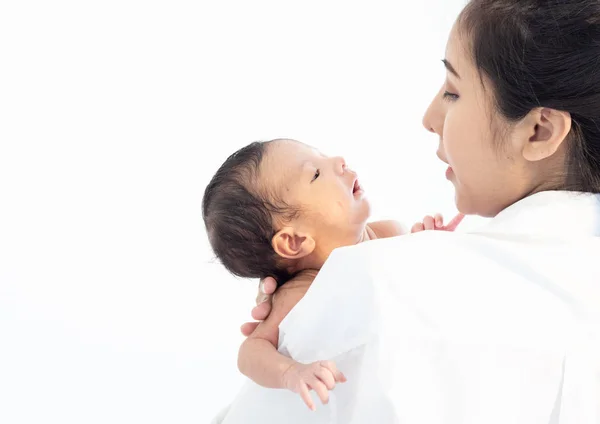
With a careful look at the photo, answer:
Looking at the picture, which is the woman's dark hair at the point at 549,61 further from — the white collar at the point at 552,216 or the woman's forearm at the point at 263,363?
the woman's forearm at the point at 263,363

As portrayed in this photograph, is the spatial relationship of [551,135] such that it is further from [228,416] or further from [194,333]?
[194,333]

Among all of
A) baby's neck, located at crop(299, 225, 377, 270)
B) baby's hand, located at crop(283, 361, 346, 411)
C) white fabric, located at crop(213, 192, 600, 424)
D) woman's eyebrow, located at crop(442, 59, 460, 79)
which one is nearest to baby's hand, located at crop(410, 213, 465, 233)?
baby's neck, located at crop(299, 225, 377, 270)

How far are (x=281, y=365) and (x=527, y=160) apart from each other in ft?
1.49

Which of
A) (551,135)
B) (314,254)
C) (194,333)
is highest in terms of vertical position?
(551,135)

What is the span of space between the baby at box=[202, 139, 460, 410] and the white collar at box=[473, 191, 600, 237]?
0.44m

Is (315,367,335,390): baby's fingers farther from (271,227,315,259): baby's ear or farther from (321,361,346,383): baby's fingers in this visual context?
(271,227,315,259): baby's ear

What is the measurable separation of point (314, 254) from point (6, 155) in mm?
1952

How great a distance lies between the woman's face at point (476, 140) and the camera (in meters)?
1.29

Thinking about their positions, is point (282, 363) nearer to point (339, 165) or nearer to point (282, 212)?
point (282, 212)

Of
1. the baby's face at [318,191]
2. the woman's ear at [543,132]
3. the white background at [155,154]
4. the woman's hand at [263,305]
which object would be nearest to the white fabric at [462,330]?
the woman's ear at [543,132]

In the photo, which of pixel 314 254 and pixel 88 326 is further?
pixel 88 326

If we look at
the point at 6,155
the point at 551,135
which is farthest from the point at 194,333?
the point at 551,135

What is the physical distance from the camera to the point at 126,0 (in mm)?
3410

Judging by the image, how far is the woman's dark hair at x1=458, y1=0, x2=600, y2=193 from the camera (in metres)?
1.21
